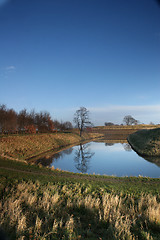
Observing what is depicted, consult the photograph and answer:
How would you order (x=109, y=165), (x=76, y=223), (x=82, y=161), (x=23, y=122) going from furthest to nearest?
1. (x=23, y=122)
2. (x=82, y=161)
3. (x=109, y=165)
4. (x=76, y=223)

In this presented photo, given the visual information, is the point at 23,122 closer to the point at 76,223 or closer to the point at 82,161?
the point at 82,161

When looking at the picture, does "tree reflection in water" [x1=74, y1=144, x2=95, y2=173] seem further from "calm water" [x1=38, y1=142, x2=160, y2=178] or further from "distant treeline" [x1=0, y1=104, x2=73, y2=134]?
"distant treeline" [x1=0, y1=104, x2=73, y2=134]

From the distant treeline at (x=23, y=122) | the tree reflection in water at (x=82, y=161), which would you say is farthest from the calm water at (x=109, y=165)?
the distant treeline at (x=23, y=122)

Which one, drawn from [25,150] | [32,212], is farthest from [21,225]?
[25,150]

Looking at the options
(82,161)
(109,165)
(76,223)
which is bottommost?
(82,161)

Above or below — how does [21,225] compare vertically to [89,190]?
above

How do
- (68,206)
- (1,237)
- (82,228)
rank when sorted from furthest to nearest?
(68,206)
(82,228)
(1,237)

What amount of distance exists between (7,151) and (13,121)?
17.3 metres

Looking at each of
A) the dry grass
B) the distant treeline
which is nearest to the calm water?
the dry grass

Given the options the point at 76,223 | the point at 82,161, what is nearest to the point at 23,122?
the point at 82,161

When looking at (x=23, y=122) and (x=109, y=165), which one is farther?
(x=23, y=122)

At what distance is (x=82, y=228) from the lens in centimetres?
509

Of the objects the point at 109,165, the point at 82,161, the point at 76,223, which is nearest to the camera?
the point at 76,223

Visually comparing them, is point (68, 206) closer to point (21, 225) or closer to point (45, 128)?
point (21, 225)
